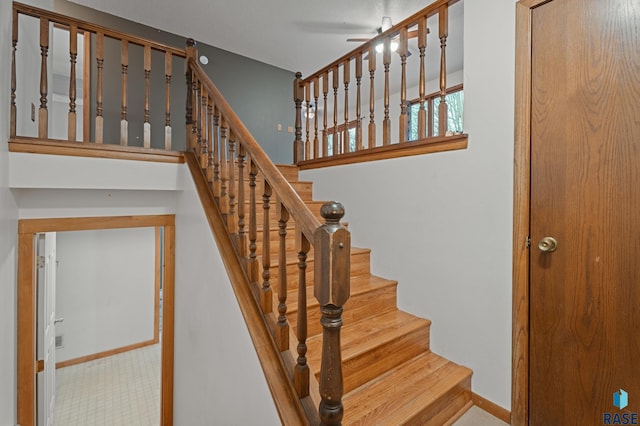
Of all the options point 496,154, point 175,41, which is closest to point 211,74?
point 175,41

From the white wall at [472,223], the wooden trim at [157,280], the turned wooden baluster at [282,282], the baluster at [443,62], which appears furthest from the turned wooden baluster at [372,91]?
the wooden trim at [157,280]

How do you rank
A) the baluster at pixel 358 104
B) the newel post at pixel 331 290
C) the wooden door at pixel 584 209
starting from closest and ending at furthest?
1. the newel post at pixel 331 290
2. the wooden door at pixel 584 209
3. the baluster at pixel 358 104

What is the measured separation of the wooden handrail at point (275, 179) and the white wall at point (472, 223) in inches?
38.6

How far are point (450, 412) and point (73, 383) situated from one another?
4.36m

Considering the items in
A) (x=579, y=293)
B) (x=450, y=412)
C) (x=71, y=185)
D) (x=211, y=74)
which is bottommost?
(x=450, y=412)

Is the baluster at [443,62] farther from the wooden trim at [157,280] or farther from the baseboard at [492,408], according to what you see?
the wooden trim at [157,280]

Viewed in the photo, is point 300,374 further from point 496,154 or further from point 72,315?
point 72,315

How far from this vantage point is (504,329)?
162 centimetres

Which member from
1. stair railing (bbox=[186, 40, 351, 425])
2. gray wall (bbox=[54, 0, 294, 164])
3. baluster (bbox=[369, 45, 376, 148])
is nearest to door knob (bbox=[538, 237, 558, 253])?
stair railing (bbox=[186, 40, 351, 425])

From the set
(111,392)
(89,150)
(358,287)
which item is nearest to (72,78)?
(89,150)

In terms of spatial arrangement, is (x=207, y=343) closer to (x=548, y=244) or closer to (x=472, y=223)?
(x=472, y=223)

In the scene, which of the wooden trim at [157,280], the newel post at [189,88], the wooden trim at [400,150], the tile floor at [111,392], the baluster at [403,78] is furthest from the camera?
the wooden trim at [157,280]

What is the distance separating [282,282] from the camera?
4.22 feet

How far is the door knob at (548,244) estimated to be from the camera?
4.74ft
